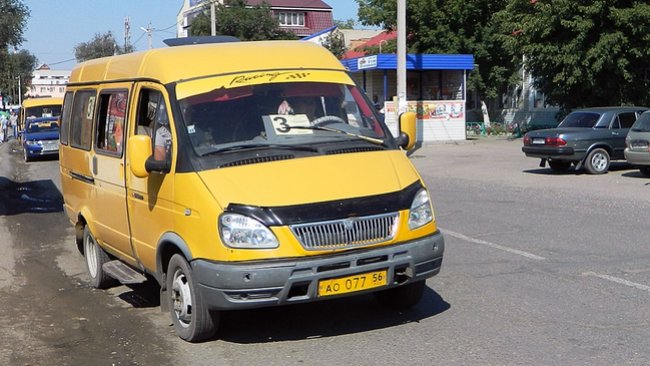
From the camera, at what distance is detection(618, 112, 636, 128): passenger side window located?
18875 millimetres

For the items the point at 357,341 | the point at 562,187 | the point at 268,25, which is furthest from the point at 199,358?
the point at 268,25

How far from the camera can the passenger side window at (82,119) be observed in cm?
828

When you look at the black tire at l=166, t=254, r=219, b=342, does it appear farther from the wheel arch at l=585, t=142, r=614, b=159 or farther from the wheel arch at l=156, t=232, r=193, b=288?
the wheel arch at l=585, t=142, r=614, b=159

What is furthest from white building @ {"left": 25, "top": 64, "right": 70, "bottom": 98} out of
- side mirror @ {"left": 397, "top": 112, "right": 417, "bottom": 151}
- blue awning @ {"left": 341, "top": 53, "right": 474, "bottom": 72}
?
side mirror @ {"left": 397, "top": 112, "right": 417, "bottom": 151}

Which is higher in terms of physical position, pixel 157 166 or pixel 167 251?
pixel 157 166

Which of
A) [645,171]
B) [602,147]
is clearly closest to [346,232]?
[645,171]

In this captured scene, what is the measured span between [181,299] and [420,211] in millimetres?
1902

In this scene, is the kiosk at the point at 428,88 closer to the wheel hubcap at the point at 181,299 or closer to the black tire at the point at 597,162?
the black tire at the point at 597,162

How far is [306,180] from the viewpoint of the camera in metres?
5.80

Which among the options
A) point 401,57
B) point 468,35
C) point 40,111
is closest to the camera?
point 401,57

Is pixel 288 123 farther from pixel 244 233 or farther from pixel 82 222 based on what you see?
pixel 82 222

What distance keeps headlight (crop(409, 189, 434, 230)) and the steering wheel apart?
1.01 m

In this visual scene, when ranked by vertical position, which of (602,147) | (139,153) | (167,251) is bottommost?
(602,147)

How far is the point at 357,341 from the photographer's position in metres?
6.02
